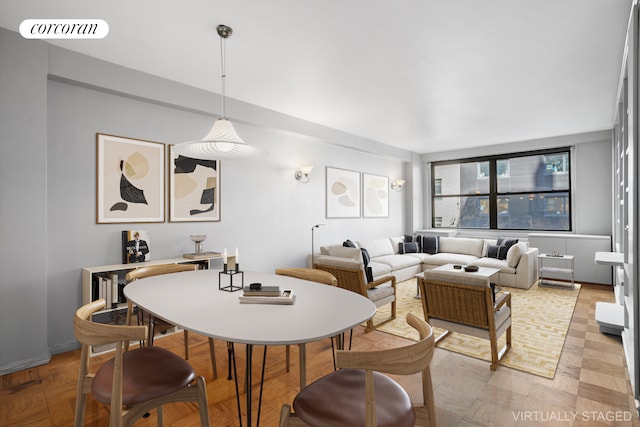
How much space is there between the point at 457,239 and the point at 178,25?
5.84m

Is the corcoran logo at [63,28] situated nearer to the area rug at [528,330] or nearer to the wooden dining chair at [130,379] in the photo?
the wooden dining chair at [130,379]

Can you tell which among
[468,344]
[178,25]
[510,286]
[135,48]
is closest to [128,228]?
[135,48]

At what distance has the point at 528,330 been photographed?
3.38 meters

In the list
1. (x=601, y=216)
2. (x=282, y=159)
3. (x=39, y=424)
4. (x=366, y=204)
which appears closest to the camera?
(x=39, y=424)

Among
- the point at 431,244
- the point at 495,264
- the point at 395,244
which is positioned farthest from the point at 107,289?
the point at 431,244

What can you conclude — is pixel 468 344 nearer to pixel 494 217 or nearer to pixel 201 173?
pixel 201 173

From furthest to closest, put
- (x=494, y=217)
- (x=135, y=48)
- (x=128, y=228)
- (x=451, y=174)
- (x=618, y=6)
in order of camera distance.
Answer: (x=451, y=174) < (x=494, y=217) < (x=128, y=228) < (x=135, y=48) < (x=618, y=6)

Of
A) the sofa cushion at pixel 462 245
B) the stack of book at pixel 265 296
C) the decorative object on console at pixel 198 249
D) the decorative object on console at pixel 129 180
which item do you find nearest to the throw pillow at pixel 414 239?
the sofa cushion at pixel 462 245

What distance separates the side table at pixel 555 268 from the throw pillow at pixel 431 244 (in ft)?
5.69

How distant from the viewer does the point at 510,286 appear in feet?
17.2

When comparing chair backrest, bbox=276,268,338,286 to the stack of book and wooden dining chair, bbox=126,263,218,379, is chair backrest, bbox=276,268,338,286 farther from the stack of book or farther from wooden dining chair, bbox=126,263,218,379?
wooden dining chair, bbox=126,263,218,379

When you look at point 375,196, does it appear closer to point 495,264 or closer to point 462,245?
point 462,245

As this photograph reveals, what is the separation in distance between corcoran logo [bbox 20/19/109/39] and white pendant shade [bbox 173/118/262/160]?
1.08 meters

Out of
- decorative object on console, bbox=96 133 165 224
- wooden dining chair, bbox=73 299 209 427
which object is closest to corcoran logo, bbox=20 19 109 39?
decorative object on console, bbox=96 133 165 224
